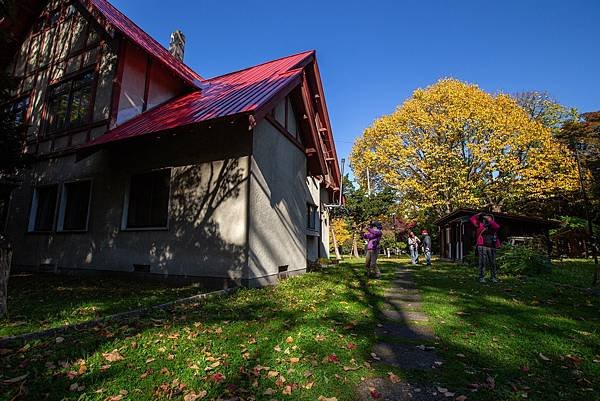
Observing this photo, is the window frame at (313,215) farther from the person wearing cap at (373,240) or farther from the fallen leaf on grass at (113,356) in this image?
the fallen leaf on grass at (113,356)

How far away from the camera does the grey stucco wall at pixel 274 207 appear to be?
8.43 metres

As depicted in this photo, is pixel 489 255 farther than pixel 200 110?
Yes

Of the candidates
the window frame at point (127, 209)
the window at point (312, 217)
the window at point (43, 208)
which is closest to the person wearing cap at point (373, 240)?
the window at point (312, 217)

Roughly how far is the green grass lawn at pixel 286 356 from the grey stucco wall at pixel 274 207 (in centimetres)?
260

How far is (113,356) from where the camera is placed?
3.50 m

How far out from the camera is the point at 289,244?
34.8 feet

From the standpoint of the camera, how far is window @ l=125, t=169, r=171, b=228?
9.33 metres

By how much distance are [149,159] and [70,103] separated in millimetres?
5721

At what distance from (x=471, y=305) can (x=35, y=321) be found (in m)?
7.57

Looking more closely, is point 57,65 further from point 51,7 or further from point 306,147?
point 306,147

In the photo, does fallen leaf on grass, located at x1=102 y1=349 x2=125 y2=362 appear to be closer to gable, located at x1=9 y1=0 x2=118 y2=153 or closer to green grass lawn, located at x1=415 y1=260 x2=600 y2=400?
green grass lawn, located at x1=415 y1=260 x2=600 y2=400

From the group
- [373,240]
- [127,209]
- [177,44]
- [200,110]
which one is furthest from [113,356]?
[177,44]

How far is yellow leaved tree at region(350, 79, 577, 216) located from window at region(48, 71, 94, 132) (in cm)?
2054

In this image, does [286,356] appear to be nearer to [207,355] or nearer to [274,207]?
[207,355]
